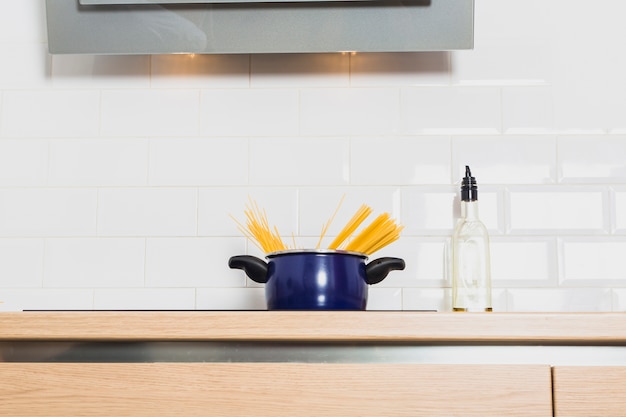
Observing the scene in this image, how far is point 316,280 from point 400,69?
1.88 ft

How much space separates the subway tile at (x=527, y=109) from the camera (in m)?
1.53

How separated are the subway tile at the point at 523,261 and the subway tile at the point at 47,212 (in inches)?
29.6

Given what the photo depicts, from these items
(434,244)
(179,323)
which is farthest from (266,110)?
(179,323)

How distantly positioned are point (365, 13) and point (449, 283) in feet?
1.65

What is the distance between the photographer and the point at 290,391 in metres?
0.97

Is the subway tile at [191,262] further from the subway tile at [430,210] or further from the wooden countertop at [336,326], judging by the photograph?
the wooden countertop at [336,326]

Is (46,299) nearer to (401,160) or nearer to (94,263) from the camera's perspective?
(94,263)

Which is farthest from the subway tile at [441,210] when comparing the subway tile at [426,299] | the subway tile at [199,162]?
the subway tile at [199,162]

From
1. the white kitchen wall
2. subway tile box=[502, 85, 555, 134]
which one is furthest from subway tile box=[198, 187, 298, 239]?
subway tile box=[502, 85, 555, 134]

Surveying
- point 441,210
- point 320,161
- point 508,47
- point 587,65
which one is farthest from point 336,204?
point 587,65

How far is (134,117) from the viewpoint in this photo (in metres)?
1.56

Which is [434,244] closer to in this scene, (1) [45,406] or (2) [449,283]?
(2) [449,283]

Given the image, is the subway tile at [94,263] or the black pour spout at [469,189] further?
the subway tile at [94,263]

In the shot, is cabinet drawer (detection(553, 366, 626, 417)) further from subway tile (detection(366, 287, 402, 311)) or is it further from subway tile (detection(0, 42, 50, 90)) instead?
subway tile (detection(0, 42, 50, 90))
